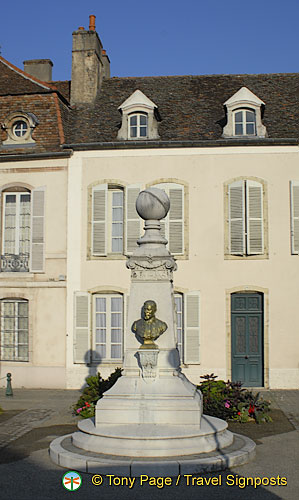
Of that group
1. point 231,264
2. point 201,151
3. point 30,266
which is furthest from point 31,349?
point 201,151

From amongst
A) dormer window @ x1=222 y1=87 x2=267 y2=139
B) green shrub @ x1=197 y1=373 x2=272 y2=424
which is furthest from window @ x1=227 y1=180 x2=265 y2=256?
green shrub @ x1=197 y1=373 x2=272 y2=424

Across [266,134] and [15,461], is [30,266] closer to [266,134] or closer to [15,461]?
[266,134]

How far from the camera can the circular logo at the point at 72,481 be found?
612cm

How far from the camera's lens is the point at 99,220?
1520cm

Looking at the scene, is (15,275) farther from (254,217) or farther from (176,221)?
(254,217)

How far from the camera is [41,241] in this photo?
15.2 metres

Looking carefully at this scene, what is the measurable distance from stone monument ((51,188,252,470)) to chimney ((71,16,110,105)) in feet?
32.8

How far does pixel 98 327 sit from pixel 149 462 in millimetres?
8615

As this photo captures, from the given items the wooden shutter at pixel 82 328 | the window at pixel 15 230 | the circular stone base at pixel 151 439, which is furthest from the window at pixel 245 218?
the circular stone base at pixel 151 439

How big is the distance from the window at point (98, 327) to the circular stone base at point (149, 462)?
756cm

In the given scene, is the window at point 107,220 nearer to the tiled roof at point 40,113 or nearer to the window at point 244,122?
the tiled roof at point 40,113

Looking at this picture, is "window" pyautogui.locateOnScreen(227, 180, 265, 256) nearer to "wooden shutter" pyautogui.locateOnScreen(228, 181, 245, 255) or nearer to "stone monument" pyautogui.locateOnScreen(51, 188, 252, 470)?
"wooden shutter" pyautogui.locateOnScreen(228, 181, 245, 255)

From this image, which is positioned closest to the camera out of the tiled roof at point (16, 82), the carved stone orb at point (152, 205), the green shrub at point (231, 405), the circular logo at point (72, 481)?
the circular logo at point (72, 481)

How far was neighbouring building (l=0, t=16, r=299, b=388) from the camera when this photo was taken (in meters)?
14.6
